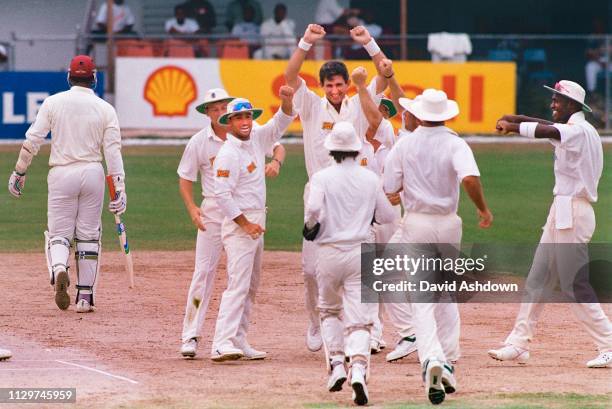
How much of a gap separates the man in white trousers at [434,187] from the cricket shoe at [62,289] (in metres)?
4.21

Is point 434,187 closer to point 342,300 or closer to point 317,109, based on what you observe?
point 342,300

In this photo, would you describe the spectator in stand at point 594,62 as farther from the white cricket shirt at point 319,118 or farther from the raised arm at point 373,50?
the white cricket shirt at point 319,118

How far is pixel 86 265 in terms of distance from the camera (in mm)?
13359

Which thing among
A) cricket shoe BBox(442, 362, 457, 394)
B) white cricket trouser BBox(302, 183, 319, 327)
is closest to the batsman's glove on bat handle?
cricket shoe BBox(442, 362, 457, 394)

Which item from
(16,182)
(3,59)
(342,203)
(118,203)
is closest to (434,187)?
(342,203)

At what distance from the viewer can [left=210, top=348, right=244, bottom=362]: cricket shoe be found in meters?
10.6

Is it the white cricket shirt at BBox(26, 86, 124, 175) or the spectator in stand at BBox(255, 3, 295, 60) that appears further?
the spectator in stand at BBox(255, 3, 295, 60)

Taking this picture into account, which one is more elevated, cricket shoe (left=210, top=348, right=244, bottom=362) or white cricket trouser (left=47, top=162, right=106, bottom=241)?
white cricket trouser (left=47, top=162, right=106, bottom=241)

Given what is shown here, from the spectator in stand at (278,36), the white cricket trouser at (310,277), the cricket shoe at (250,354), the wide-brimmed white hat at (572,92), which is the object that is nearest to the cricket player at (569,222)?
the wide-brimmed white hat at (572,92)

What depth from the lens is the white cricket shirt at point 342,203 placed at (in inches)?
377

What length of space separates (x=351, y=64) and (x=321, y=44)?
0.82m

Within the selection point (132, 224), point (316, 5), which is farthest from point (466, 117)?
point (132, 224)

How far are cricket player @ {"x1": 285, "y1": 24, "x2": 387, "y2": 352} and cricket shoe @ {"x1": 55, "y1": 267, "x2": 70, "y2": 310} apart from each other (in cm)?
280

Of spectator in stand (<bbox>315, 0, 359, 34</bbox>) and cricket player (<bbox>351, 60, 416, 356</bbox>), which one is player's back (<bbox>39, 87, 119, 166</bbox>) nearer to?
cricket player (<bbox>351, 60, 416, 356</bbox>)
